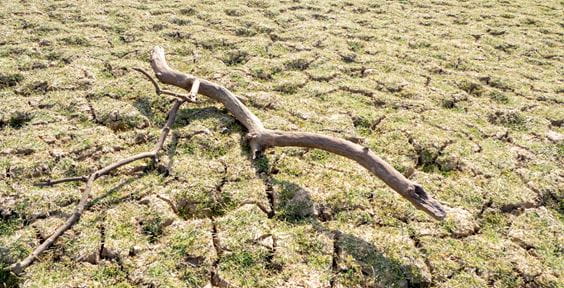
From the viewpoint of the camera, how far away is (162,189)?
312 cm

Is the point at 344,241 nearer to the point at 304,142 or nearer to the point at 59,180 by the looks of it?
the point at 304,142

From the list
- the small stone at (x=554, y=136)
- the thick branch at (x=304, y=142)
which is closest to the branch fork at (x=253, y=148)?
the thick branch at (x=304, y=142)

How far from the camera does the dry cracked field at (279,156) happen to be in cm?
268

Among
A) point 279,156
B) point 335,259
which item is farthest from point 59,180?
point 335,259

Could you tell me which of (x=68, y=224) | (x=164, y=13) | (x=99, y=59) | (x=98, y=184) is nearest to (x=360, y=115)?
(x=98, y=184)

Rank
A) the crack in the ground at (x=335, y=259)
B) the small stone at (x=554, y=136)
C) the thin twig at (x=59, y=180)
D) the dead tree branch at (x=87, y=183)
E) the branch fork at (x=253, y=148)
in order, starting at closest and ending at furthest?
the dead tree branch at (x=87, y=183) < the crack in the ground at (x=335, y=259) < the branch fork at (x=253, y=148) < the thin twig at (x=59, y=180) < the small stone at (x=554, y=136)

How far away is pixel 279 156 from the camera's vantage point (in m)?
3.57

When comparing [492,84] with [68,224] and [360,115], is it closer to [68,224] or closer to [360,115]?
[360,115]

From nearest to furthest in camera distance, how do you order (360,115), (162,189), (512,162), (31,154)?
(162,189), (31,154), (512,162), (360,115)

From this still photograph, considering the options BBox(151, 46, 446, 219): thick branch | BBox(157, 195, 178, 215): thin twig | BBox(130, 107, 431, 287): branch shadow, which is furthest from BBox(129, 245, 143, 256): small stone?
BBox(151, 46, 446, 219): thick branch

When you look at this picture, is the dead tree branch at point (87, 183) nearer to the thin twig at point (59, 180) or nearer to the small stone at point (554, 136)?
the thin twig at point (59, 180)

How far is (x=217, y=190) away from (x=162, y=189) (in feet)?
1.35

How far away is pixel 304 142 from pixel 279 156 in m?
0.33

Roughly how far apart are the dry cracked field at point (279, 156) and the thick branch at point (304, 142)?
6.3 inches
